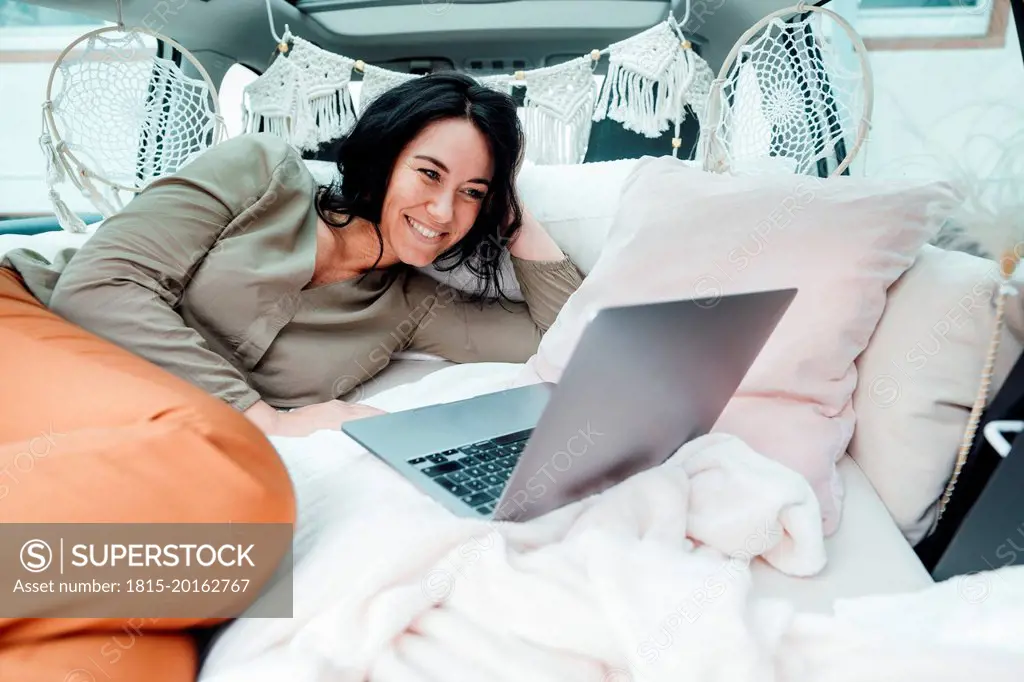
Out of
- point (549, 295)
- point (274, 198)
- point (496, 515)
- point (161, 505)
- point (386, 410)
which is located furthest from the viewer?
point (549, 295)

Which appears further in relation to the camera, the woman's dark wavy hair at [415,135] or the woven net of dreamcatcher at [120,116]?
the woven net of dreamcatcher at [120,116]

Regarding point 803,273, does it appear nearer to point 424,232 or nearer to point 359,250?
point 424,232

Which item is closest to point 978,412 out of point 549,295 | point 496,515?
point 496,515

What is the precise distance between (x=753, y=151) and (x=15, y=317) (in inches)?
58.8

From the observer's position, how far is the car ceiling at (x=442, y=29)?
6.22ft

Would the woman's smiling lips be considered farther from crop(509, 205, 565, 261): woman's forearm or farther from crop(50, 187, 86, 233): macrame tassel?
crop(50, 187, 86, 233): macrame tassel

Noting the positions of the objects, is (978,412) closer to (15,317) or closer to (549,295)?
(549,295)

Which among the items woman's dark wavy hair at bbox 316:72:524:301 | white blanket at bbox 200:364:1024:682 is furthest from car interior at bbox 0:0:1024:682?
woman's dark wavy hair at bbox 316:72:524:301

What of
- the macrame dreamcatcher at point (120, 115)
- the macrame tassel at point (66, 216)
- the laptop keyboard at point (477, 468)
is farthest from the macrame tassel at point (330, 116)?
the laptop keyboard at point (477, 468)

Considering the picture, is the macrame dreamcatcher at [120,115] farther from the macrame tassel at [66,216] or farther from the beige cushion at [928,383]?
the beige cushion at [928,383]

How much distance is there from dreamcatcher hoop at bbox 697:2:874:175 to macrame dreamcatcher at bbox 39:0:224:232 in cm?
120

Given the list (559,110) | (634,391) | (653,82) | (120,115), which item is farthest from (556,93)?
(634,391)

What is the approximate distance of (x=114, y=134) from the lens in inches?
70.9

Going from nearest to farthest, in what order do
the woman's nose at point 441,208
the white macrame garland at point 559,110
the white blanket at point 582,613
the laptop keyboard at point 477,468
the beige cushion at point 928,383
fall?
the white blanket at point 582,613 < the laptop keyboard at point 477,468 < the beige cushion at point 928,383 < the woman's nose at point 441,208 < the white macrame garland at point 559,110
